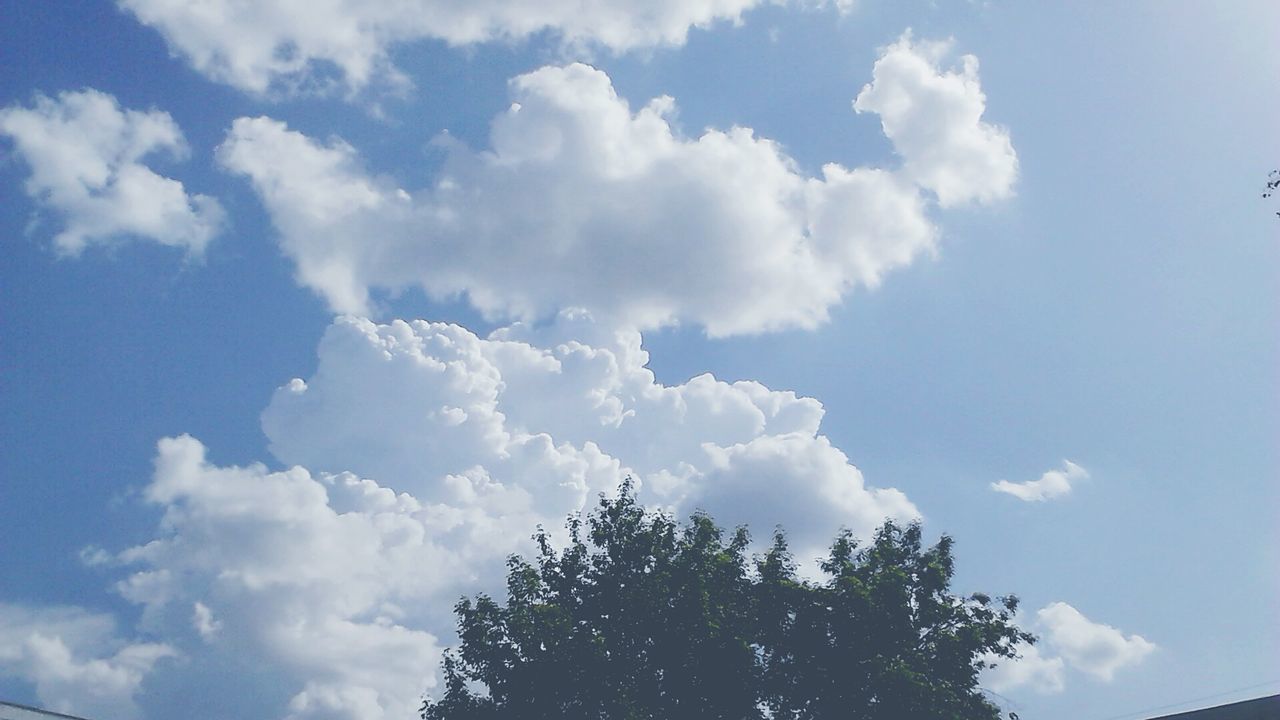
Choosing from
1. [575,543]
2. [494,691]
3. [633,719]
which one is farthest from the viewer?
[575,543]

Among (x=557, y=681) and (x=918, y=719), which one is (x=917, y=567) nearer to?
(x=918, y=719)

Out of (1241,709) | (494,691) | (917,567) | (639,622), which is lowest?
(1241,709)

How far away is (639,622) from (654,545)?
13.2 feet

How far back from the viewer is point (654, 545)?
40.0m

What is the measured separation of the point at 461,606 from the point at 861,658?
54.9 ft

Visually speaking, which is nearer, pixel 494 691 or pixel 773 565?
pixel 494 691

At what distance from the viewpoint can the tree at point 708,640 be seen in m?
34.8

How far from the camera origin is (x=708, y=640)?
3628cm

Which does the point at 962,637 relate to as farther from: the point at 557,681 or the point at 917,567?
the point at 557,681

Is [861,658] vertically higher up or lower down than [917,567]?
lower down

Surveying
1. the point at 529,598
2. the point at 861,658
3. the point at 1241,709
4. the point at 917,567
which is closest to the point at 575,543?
the point at 529,598

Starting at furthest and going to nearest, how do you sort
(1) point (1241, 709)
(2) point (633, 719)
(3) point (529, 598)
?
(3) point (529, 598) → (2) point (633, 719) → (1) point (1241, 709)

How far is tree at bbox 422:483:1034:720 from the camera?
34.8 meters

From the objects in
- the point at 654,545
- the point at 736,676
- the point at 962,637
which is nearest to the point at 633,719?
the point at 736,676
